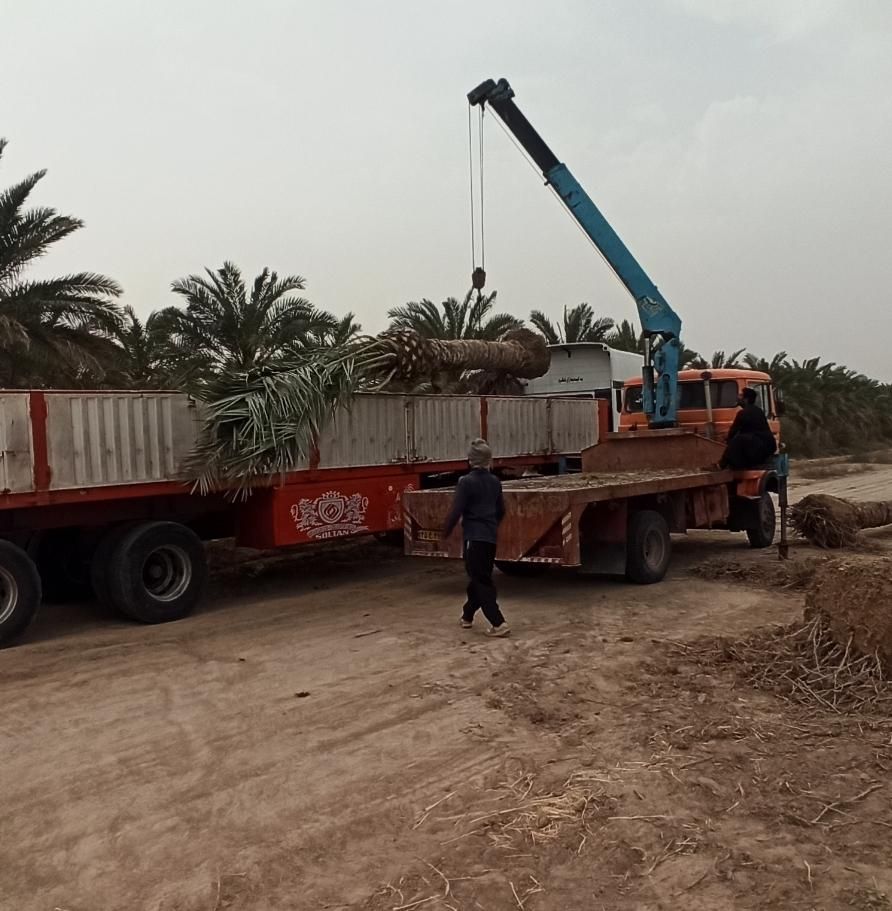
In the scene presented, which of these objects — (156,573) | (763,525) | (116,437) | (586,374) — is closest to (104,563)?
(156,573)

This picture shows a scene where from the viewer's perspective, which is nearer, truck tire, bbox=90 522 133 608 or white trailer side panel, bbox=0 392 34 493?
white trailer side panel, bbox=0 392 34 493

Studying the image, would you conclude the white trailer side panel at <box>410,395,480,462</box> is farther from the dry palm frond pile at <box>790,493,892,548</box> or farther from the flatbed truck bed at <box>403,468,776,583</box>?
the dry palm frond pile at <box>790,493,892,548</box>

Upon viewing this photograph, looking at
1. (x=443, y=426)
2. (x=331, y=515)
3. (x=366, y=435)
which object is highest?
(x=443, y=426)

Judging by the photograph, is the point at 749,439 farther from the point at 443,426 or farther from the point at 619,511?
the point at 443,426

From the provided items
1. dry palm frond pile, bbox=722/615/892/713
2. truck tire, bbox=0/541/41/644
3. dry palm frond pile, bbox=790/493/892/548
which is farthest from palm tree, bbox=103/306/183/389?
dry palm frond pile, bbox=722/615/892/713

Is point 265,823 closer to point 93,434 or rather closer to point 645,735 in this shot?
point 645,735

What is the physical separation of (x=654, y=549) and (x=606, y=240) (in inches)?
227

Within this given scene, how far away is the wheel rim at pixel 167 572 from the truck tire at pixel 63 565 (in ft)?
2.12

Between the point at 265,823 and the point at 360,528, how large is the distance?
252 inches

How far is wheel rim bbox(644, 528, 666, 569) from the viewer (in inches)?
392

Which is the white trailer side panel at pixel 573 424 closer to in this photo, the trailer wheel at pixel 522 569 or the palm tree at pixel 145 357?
the trailer wheel at pixel 522 569

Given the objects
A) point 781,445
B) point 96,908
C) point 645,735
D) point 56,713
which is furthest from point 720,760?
point 781,445

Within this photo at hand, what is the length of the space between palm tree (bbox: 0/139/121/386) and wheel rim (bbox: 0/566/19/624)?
27.4 ft

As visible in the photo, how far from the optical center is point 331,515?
33.2 feet
